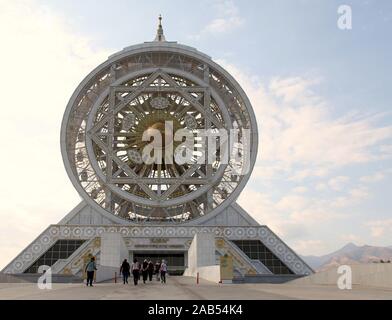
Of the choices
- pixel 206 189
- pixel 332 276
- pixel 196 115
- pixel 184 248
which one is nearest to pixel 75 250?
pixel 184 248

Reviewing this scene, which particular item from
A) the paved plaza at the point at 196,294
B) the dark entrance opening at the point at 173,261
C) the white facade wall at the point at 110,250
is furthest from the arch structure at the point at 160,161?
the paved plaza at the point at 196,294

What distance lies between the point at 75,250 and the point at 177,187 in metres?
11.3

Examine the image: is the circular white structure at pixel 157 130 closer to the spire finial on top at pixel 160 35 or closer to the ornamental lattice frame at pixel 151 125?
the ornamental lattice frame at pixel 151 125

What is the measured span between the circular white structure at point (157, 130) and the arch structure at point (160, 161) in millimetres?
105

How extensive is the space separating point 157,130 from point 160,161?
318 centimetres

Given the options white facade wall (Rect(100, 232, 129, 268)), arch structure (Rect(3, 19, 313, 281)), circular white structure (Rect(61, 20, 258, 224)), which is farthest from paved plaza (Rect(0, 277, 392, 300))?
circular white structure (Rect(61, 20, 258, 224))

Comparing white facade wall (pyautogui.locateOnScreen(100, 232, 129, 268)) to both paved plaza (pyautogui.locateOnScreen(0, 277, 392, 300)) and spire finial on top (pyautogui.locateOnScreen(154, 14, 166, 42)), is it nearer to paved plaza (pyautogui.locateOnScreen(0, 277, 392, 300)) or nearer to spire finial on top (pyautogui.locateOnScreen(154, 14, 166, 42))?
paved plaza (pyautogui.locateOnScreen(0, 277, 392, 300))

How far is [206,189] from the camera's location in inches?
1885

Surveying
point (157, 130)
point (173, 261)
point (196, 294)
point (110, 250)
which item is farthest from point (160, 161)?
point (196, 294)

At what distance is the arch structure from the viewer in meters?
45.2

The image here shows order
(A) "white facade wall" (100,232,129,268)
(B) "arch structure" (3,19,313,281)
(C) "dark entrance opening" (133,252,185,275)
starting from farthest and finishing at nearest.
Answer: (C) "dark entrance opening" (133,252,185,275) → (B) "arch structure" (3,19,313,281) → (A) "white facade wall" (100,232,129,268)

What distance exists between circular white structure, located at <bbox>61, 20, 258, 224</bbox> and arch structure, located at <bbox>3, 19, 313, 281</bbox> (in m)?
0.10
